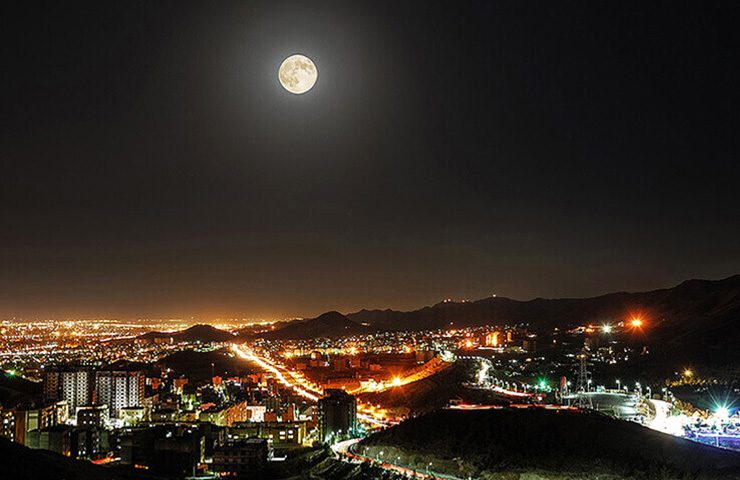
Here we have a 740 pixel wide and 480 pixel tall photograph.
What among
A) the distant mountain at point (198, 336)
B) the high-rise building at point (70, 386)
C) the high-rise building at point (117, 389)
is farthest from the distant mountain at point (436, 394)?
the distant mountain at point (198, 336)

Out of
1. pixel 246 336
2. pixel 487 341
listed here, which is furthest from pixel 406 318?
pixel 487 341

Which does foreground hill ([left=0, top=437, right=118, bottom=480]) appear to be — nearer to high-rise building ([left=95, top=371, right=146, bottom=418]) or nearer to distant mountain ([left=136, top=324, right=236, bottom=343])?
high-rise building ([left=95, top=371, right=146, bottom=418])

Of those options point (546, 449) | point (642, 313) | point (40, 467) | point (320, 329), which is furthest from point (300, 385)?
point (320, 329)

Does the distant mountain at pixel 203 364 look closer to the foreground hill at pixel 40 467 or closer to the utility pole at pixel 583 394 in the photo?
the utility pole at pixel 583 394

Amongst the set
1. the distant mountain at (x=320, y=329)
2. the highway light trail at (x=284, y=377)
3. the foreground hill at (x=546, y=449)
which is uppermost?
the distant mountain at (x=320, y=329)

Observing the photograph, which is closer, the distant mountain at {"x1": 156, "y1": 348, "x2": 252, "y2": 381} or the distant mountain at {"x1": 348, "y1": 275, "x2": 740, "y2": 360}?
the distant mountain at {"x1": 348, "y1": 275, "x2": 740, "y2": 360}

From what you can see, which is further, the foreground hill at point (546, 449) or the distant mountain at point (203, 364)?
the distant mountain at point (203, 364)

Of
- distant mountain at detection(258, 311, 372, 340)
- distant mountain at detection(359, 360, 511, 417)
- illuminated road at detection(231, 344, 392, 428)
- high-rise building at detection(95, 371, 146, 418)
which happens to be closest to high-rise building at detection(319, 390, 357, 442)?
illuminated road at detection(231, 344, 392, 428)
